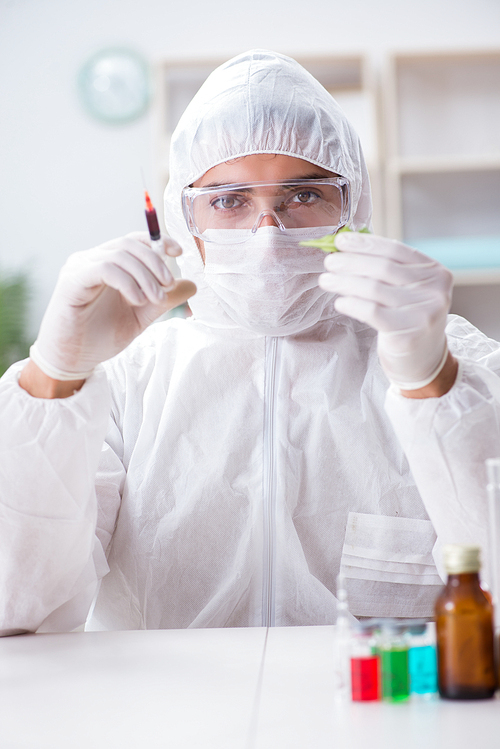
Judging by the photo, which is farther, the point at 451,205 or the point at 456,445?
the point at 451,205

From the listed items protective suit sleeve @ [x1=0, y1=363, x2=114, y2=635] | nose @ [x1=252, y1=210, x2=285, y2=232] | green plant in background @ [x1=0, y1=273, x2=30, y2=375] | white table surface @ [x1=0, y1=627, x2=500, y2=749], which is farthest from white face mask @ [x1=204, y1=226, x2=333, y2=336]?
green plant in background @ [x1=0, y1=273, x2=30, y2=375]

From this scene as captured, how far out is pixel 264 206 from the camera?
131 cm

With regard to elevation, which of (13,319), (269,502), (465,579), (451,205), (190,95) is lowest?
(13,319)

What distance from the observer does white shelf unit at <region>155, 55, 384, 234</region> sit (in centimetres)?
271

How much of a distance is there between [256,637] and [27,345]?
7.43 ft

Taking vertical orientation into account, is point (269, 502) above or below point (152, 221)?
below

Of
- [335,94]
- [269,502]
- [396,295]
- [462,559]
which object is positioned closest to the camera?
[462,559]

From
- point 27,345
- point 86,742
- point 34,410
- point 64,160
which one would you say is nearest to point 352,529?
point 34,410

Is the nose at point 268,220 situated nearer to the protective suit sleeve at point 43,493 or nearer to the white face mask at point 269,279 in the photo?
the white face mask at point 269,279

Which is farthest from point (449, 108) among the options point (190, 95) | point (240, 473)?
point (240, 473)

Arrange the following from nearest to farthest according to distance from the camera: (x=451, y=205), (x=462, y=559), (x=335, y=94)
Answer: (x=462, y=559)
(x=335, y=94)
(x=451, y=205)

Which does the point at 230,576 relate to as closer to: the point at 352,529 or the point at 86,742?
the point at 352,529

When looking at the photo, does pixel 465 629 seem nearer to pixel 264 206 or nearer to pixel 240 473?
pixel 240 473

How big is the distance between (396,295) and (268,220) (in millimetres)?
420
